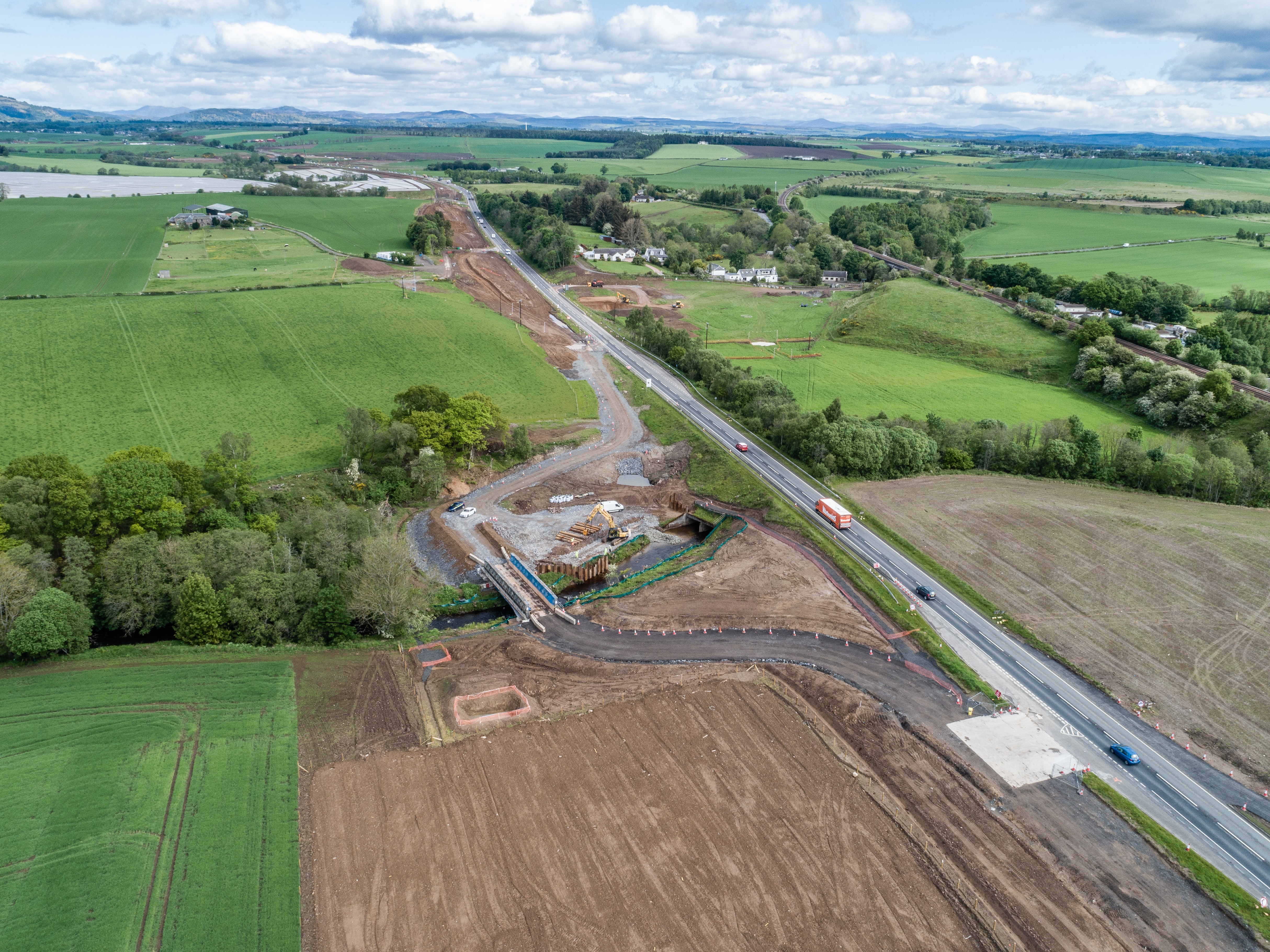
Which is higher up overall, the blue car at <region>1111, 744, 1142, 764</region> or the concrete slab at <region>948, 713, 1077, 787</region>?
the blue car at <region>1111, 744, 1142, 764</region>

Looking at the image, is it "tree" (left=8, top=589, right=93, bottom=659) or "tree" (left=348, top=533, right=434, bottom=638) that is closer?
"tree" (left=8, top=589, right=93, bottom=659)

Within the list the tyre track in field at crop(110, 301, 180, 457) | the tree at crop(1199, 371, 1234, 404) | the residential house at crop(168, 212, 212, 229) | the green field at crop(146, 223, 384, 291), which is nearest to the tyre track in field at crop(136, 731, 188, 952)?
the tyre track in field at crop(110, 301, 180, 457)

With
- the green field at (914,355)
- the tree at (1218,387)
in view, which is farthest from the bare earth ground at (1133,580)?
the tree at (1218,387)

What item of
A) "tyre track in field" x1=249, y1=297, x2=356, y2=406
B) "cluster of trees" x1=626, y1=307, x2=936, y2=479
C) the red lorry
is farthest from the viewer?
"tyre track in field" x1=249, y1=297, x2=356, y2=406

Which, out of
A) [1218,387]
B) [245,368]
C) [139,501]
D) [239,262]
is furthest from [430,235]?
[1218,387]

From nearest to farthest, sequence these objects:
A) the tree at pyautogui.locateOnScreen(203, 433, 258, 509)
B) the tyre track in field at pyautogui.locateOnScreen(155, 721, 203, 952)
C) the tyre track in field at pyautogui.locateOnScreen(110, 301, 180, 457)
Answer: the tyre track in field at pyautogui.locateOnScreen(155, 721, 203, 952)
the tree at pyautogui.locateOnScreen(203, 433, 258, 509)
the tyre track in field at pyautogui.locateOnScreen(110, 301, 180, 457)

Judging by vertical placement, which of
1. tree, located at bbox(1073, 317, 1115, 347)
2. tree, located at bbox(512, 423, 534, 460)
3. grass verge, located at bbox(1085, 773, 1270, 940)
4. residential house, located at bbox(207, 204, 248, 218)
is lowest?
grass verge, located at bbox(1085, 773, 1270, 940)

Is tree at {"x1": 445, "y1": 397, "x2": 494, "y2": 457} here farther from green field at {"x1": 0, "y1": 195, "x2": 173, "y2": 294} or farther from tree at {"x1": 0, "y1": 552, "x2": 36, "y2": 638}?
green field at {"x1": 0, "y1": 195, "x2": 173, "y2": 294}
